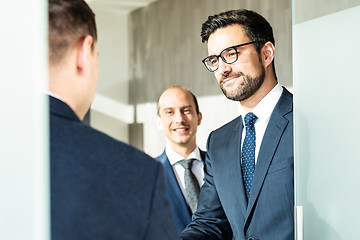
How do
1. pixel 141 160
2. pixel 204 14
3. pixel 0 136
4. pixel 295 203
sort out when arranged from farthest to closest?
pixel 204 14 → pixel 295 203 → pixel 141 160 → pixel 0 136

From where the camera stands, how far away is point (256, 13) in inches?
58.8

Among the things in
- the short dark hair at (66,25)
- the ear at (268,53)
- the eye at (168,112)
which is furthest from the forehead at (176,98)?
the short dark hair at (66,25)

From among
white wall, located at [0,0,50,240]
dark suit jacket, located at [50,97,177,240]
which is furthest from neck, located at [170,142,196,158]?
white wall, located at [0,0,50,240]

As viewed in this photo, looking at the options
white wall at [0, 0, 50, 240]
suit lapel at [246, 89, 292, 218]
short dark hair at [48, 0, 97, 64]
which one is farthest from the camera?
suit lapel at [246, 89, 292, 218]

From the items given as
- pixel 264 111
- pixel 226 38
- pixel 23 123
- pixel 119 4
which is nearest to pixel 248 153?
pixel 264 111

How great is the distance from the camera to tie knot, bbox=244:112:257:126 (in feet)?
4.70

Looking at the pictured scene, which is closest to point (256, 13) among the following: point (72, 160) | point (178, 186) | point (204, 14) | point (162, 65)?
point (204, 14)

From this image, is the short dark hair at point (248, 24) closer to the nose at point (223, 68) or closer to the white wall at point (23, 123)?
the nose at point (223, 68)

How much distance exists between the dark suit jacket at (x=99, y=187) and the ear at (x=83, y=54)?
7 centimetres

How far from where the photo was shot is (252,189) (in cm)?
134

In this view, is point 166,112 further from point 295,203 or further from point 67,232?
point 67,232

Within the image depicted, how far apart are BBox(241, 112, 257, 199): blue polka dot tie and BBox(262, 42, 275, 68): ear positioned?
170 mm

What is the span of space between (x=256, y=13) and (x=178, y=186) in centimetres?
59

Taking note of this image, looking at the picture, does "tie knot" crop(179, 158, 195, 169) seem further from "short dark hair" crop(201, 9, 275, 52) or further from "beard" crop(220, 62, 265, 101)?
"short dark hair" crop(201, 9, 275, 52)
